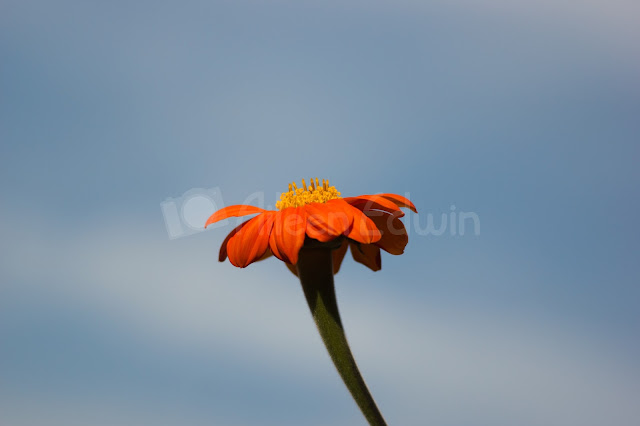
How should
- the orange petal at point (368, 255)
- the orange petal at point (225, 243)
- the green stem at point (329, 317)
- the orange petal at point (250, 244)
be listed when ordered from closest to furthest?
the green stem at point (329, 317) < the orange petal at point (250, 244) < the orange petal at point (225, 243) < the orange petal at point (368, 255)

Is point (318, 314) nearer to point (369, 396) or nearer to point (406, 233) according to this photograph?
point (369, 396)

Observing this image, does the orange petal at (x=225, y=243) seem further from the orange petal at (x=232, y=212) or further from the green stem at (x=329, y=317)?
the green stem at (x=329, y=317)

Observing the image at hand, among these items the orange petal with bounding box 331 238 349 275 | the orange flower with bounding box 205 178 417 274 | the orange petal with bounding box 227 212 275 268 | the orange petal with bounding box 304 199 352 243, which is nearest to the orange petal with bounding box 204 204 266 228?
the orange flower with bounding box 205 178 417 274

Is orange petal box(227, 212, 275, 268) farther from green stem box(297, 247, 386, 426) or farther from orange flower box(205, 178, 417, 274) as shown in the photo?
green stem box(297, 247, 386, 426)

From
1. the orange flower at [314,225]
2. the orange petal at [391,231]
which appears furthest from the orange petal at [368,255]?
the orange petal at [391,231]

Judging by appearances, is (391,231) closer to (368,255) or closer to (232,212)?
(368,255)

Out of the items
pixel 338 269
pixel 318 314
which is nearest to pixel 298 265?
pixel 318 314
